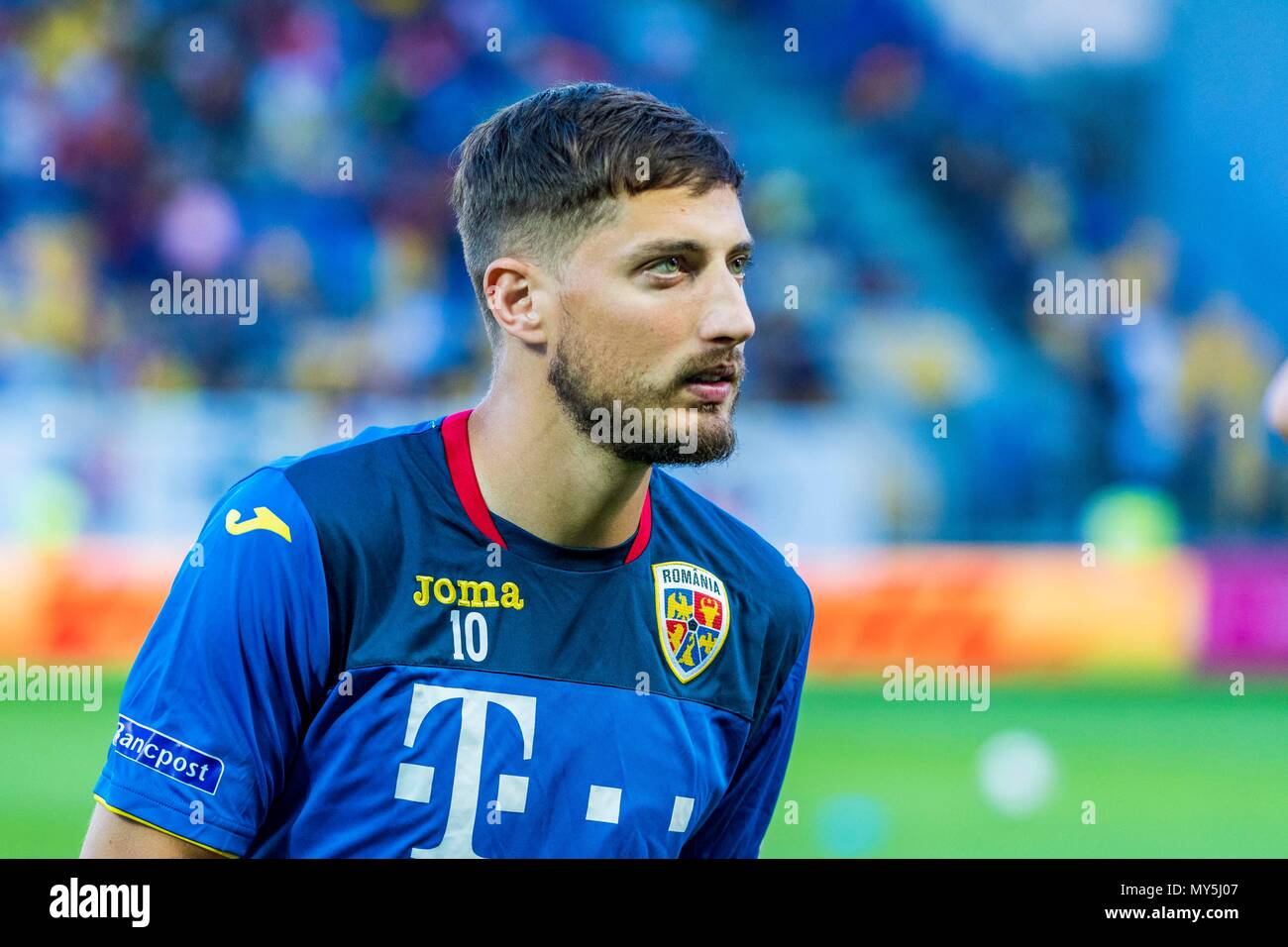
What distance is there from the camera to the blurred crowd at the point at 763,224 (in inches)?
467

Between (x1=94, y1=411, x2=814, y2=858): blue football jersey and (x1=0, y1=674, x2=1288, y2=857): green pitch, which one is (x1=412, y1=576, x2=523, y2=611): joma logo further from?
(x1=0, y1=674, x2=1288, y2=857): green pitch

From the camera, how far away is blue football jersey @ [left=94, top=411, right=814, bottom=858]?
250cm

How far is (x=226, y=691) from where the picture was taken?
2496mm

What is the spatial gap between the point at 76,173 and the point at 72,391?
2083mm

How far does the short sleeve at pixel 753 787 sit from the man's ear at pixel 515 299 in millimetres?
810

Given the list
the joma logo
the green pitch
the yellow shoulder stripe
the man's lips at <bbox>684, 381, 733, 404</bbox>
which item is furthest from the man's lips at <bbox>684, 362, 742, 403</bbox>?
the green pitch

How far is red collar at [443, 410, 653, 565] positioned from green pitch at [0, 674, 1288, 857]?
4.62 meters

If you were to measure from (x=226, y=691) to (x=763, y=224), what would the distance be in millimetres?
10729

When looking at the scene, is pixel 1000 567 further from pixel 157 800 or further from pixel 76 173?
pixel 157 800

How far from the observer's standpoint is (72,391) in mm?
11125

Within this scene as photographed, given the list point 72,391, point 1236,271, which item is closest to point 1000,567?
point 1236,271

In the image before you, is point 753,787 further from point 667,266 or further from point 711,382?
point 667,266

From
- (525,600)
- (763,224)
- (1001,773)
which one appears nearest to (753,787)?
(525,600)
